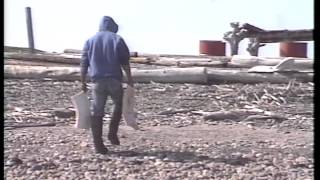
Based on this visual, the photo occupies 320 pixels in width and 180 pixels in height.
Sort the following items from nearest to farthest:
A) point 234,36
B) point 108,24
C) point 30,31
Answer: point 108,24, point 234,36, point 30,31

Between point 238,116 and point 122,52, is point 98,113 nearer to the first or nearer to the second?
point 122,52

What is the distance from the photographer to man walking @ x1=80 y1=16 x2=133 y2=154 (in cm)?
799

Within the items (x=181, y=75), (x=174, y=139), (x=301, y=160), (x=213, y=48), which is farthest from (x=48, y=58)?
(x=301, y=160)

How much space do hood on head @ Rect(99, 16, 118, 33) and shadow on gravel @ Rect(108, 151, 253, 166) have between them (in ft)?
4.87

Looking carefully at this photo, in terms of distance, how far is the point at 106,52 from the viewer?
8.02m

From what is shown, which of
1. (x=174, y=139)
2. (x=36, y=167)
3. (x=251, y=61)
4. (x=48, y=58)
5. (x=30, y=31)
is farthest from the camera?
(x=30, y=31)

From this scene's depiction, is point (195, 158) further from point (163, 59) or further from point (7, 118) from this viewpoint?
point (163, 59)

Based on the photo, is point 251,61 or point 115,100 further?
point 251,61

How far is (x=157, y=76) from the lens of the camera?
1501cm

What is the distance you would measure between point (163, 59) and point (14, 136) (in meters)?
9.56

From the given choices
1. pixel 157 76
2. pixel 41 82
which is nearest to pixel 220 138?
pixel 157 76

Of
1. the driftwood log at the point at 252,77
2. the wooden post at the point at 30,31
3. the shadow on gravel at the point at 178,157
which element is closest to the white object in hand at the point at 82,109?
the shadow on gravel at the point at 178,157

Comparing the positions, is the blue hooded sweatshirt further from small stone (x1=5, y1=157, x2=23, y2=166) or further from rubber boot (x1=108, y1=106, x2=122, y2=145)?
small stone (x1=5, y1=157, x2=23, y2=166)

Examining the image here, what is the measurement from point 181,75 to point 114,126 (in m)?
6.57
